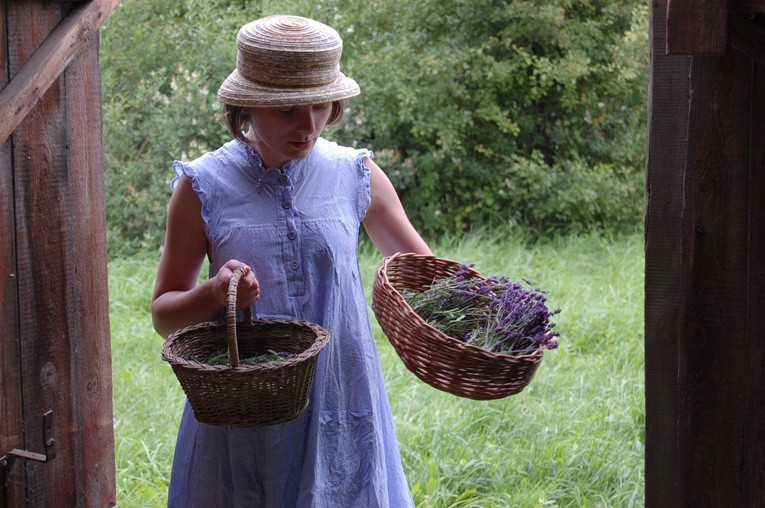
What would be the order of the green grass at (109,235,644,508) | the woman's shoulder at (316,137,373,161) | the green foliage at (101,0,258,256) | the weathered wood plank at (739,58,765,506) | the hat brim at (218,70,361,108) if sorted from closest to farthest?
the weathered wood plank at (739,58,765,506) → the hat brim at (218,70,361,108) → the woman's shoulder at (316,137,373,161) → the green grass at (109,235,644,508) → the green foliage at (101,0,258,256)

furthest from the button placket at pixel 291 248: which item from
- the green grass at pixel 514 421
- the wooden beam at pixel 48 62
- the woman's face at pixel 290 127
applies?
the green grass at pixel 514 421

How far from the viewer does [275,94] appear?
8.18 ft

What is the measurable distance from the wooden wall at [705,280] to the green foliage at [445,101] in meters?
5.75

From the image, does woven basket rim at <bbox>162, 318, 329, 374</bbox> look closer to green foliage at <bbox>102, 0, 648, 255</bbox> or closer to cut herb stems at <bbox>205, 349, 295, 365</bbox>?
cut herb stems at <bbox>205, 349, 295, 365</bbox>

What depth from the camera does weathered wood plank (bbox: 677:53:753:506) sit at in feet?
7.27

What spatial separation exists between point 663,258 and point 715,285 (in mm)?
124

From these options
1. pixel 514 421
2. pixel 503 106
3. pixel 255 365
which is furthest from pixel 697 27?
pixel 503 106

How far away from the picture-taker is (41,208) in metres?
2.96

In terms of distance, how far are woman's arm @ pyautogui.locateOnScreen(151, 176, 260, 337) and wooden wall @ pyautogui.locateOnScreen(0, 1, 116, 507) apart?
0.47m

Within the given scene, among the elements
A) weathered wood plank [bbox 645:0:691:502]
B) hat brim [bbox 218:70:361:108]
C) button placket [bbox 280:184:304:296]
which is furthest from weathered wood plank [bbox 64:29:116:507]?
weathered wood plank [bbox 645:0:691:502]

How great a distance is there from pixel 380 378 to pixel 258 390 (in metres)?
0.61

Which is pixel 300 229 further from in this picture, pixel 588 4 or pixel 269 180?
pixel 588 4

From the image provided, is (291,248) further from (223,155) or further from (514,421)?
(514,421)

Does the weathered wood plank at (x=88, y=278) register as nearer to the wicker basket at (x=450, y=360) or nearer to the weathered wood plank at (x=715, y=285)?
the wicker basket at (x=450, y=360)
